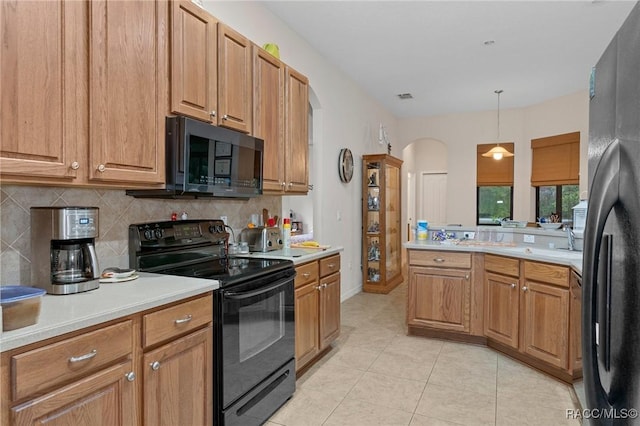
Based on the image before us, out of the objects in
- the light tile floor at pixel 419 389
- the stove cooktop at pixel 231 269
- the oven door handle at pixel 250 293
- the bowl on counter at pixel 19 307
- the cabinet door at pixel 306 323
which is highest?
the bowl on counter at pixel 19 307

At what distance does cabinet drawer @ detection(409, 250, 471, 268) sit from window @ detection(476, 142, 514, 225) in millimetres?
4037

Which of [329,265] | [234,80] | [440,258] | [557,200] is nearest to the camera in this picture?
[234,80]

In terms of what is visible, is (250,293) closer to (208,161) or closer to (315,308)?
(208,161)

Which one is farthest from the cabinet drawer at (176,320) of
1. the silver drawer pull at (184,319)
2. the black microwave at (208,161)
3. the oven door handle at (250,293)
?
the black microwave at (208,161)

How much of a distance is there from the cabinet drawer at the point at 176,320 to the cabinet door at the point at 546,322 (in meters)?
2.47

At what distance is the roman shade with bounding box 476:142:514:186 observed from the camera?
7.07 metres

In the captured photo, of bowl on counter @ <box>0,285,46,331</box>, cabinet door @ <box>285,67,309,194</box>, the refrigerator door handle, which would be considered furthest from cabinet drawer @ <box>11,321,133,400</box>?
cabinet door @ <box>285,67,309,194</box>

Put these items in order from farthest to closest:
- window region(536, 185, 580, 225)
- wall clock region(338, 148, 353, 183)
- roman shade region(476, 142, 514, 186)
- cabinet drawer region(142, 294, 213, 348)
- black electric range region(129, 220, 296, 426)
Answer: roman shade region(476, 142, 514, 186), window region(536, 185, 580, 225), wall clock region(338, 148, 353, 183), black electric range region(129, 220, 296, 426), cabinet drawer region(142, 294, 213, 348)

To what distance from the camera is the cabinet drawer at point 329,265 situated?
10.1ft

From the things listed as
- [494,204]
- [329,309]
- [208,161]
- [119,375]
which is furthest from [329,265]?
[494,204]

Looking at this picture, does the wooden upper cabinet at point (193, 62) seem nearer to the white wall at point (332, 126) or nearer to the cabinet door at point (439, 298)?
the white wall at point (332, 126)

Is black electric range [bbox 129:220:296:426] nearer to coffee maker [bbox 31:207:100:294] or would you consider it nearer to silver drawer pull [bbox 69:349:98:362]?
coffee maker [bbox 31:207:100:294]

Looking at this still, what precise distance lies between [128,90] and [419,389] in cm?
260

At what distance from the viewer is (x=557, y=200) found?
6633 millimetres
